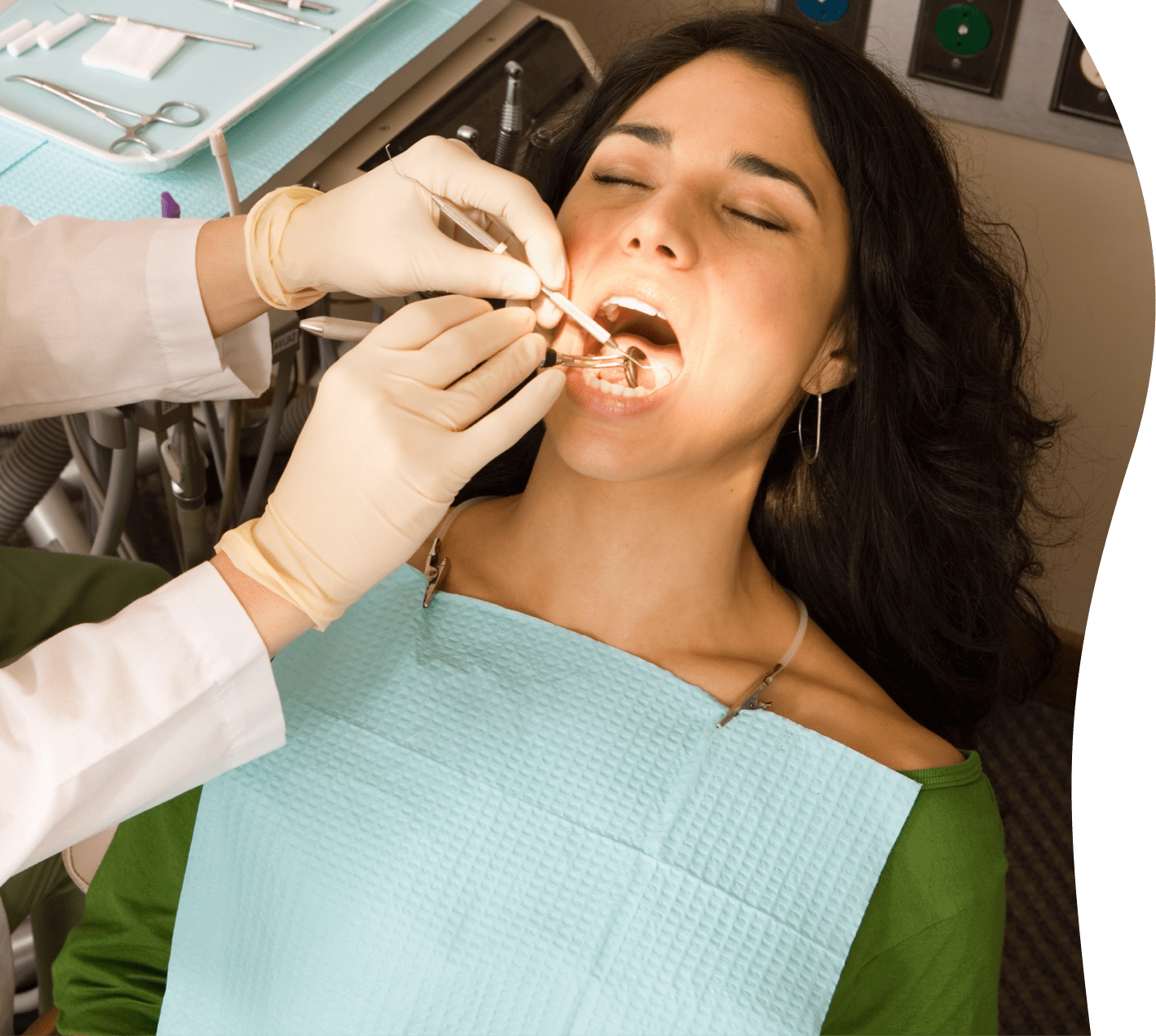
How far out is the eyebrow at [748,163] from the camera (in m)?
1.14

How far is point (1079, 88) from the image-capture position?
1.65m

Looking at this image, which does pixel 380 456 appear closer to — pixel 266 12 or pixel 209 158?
pixel 209 158

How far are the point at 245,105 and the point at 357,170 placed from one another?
0.60ft

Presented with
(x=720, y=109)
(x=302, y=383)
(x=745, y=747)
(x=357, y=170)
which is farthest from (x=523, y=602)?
(x=302, y=383)

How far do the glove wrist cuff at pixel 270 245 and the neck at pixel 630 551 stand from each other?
35 centimetres

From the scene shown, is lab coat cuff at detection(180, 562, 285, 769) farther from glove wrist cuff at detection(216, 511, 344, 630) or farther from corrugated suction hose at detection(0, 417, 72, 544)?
corrugated suction hose at detection(0, 417, 72, 544)

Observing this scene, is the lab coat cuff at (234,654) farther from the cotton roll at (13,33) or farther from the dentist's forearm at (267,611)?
the cotton roll at (13,33)

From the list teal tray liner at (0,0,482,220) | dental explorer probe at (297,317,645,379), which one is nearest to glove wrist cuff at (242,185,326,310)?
dental explorer probe at (297,317,645,379)

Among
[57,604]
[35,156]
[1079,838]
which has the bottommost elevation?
[1079,838]

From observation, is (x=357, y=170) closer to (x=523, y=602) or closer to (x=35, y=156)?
(x=35, y=156)

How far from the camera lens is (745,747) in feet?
3.83

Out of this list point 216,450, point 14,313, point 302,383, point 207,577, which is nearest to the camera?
point 207,577

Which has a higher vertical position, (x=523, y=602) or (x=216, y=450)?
(x=523, y=602)

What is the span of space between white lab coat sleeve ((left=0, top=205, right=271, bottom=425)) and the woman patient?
1.27 feet
